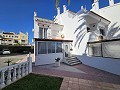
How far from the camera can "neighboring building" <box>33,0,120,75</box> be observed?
41.7 feet

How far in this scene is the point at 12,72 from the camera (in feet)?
26.4

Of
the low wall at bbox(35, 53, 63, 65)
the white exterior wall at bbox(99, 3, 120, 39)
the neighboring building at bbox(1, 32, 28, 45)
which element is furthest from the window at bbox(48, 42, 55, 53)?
the neighboring building at bbox(1, 32, 28, 45)

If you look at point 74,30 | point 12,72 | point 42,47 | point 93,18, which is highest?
point 93,18

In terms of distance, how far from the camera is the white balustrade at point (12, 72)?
6.34 m

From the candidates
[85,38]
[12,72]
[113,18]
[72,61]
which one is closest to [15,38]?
[72,61]

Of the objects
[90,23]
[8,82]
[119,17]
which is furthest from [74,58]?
[8,82]

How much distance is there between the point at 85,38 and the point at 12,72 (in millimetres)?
12407

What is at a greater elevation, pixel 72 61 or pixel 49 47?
pixel 49 47

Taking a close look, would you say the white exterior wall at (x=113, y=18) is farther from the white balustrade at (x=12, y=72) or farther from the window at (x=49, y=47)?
the white balustrade at (x=12, y=72)

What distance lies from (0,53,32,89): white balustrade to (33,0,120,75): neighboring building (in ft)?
21.6

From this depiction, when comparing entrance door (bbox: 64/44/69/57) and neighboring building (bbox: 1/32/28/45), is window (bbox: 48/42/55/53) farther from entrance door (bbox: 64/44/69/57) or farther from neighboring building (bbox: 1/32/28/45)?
neighboring building (bbox: 1/32/28/45)

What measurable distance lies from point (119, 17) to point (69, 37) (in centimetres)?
983

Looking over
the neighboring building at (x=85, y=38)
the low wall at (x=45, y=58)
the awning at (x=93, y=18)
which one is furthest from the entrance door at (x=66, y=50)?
the awning at (x=93, y=18)

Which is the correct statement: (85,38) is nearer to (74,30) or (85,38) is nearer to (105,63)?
(74,30)
